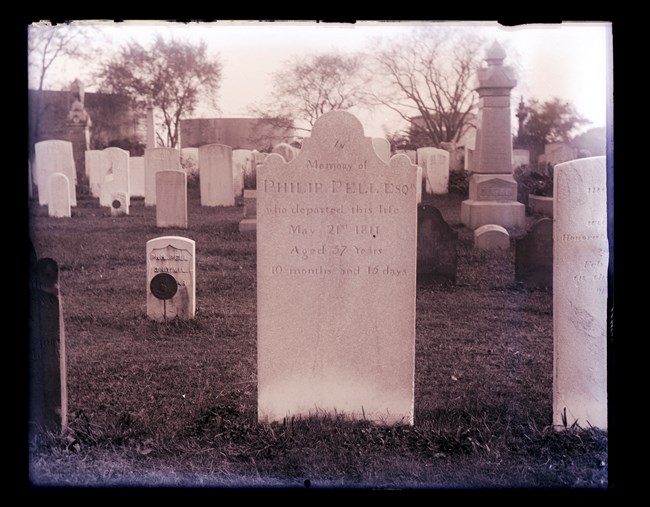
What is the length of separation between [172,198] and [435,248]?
507 centimetres

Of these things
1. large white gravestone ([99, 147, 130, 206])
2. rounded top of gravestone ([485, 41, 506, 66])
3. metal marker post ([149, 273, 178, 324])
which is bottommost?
metal marker post ([149, 273, 178, 324])

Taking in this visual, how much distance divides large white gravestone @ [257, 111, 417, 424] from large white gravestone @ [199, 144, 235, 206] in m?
9.21

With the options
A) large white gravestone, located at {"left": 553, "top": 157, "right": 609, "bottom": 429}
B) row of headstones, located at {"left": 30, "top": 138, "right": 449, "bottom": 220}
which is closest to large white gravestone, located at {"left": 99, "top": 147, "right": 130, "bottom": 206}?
row of headstones, located at {"left": 30, "top": 138, "right": 449, "bottom": 220}

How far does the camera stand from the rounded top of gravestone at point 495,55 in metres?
12.4

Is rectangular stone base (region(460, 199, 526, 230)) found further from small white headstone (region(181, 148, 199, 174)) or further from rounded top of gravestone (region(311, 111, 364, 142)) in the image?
rounded top of gravestone (region(311, 111, 364, 142))

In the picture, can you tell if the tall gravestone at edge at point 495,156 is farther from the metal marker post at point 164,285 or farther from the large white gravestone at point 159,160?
the metal marker post at point 164,285

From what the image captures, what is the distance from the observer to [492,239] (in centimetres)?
1138

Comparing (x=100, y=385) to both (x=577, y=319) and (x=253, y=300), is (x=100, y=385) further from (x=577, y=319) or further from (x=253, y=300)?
(x=577, y=319)

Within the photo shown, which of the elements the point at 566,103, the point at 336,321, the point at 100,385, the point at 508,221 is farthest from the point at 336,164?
the point at 566,103

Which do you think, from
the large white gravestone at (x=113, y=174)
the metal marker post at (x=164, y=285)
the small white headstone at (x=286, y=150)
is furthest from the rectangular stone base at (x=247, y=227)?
the metal marker post at (x=164, y=285)

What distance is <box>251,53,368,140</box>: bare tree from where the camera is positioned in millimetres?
14609

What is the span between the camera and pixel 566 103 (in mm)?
14266

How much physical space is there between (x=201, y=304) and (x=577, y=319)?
4729mm

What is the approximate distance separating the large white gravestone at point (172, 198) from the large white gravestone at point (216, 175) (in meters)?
1.97
